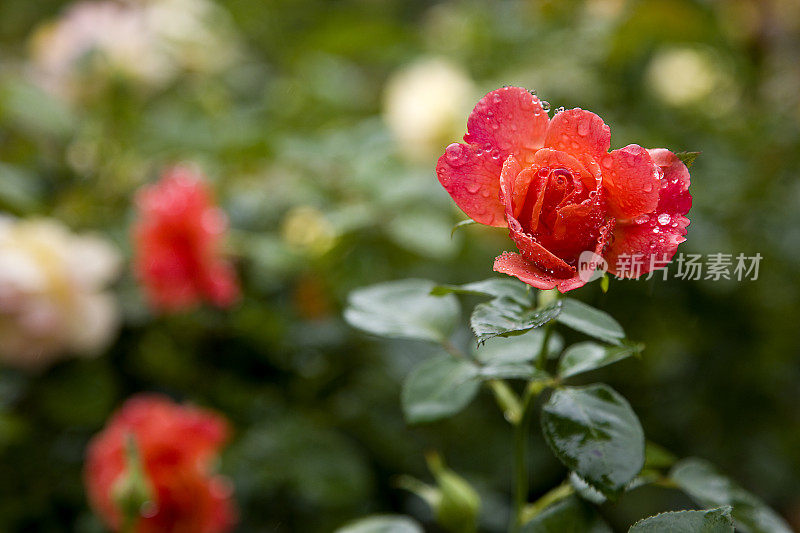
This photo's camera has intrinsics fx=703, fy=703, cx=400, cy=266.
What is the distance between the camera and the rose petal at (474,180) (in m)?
0.24

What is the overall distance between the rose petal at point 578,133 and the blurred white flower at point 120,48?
76 cm

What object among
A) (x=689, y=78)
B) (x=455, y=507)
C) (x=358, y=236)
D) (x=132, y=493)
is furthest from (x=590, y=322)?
(x=689, y=78)

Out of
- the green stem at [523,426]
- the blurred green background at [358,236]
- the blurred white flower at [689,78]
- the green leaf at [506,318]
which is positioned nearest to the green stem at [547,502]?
the green stem at [523,426]

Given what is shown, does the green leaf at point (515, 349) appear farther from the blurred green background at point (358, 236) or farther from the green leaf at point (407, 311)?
the blurred green background at point (358, 236)

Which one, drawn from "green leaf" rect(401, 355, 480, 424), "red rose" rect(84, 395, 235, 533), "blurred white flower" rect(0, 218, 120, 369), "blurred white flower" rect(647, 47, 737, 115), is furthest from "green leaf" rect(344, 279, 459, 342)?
"blurred white flower" rect(647, 47, 737, 115)

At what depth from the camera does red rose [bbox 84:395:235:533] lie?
55 cm

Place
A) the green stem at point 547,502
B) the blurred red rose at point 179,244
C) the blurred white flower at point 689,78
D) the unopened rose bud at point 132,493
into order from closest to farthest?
1. the green stem at point 547,502
2. the unopened rose bud at point 132,493
3. the blurred red rose at point 179,244
4. the blurred white flower at point 689,78

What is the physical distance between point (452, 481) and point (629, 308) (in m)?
0.47

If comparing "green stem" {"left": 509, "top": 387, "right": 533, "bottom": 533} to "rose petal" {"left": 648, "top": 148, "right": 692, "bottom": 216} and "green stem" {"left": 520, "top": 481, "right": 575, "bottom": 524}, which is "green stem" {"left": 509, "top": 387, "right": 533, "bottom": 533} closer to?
"green stem" {"left": 520, "top": 481, "right": 575, "bottom": 524}

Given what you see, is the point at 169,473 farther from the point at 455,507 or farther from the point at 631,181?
the point at 631,181

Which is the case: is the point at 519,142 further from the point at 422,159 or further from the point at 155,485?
the point at 422,159

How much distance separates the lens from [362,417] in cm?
74

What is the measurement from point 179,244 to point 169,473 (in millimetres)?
216

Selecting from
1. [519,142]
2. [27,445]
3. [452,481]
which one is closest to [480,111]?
[519,142]
